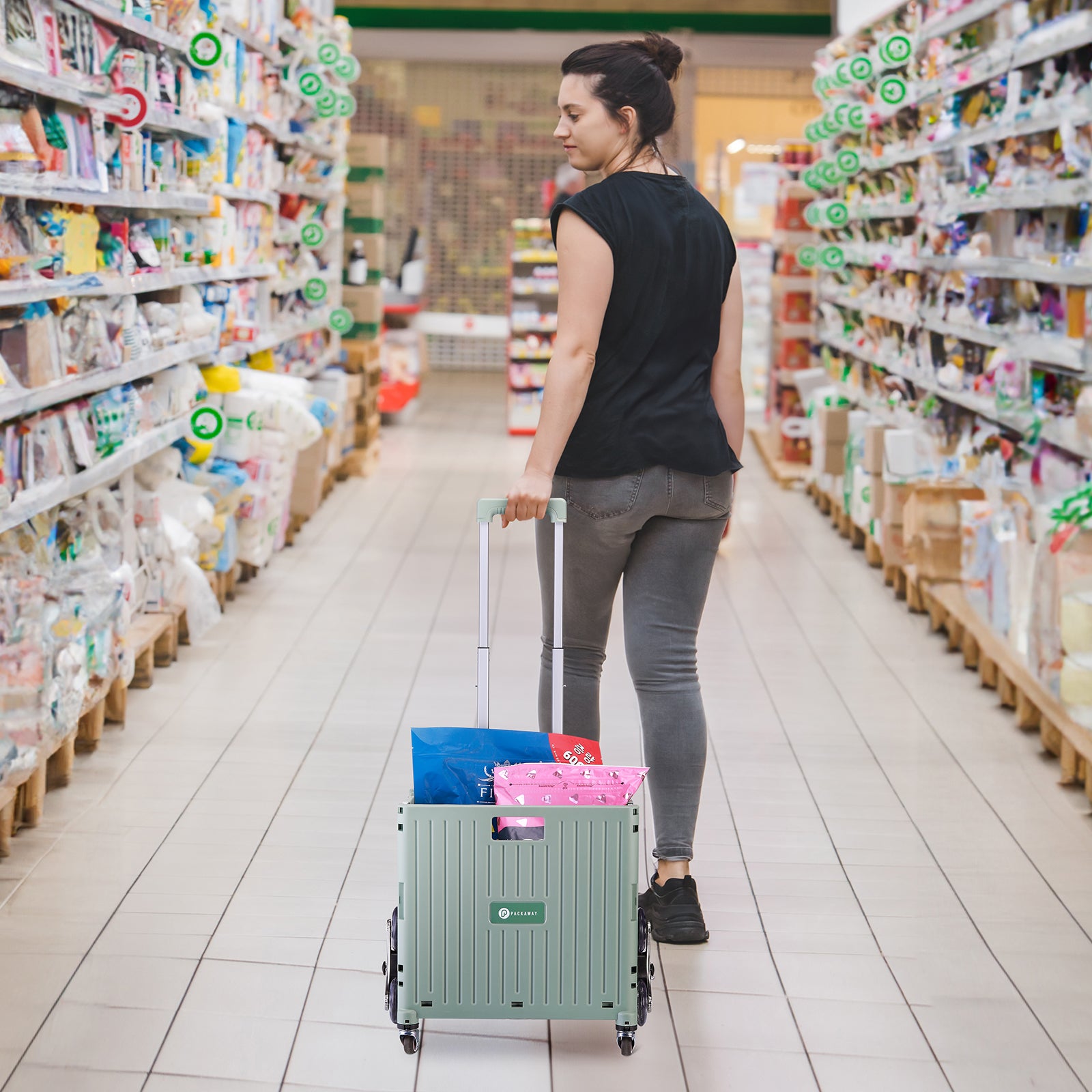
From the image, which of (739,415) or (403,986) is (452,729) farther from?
(739,415)

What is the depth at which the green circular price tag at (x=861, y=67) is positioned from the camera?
275 inches

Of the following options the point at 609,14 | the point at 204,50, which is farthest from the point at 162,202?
the point at 609,14

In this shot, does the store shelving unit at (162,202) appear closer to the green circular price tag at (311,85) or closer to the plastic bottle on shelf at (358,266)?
the green circular price tag at (311,85)

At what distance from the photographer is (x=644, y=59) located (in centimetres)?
266

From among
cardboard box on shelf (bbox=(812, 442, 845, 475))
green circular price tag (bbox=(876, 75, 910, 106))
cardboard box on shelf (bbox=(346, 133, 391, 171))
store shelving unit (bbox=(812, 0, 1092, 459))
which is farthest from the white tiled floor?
cardboard box on shelf (bbox=(346, 133, 391, 171))

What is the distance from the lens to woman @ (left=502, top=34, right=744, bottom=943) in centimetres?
261

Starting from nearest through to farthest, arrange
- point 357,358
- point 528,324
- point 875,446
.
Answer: point 875,446 < point 357,358 < point 528,324

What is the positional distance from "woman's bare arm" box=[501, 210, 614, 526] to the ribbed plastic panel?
0.55 meters

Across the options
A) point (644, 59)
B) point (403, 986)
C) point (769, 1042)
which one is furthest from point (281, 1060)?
point (644, 59)

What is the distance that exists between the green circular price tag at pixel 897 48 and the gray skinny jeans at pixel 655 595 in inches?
171

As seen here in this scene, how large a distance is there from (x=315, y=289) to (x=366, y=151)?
267 centimetres

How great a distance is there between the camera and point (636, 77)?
2.64 m

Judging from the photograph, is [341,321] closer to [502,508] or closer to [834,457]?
[834,457]

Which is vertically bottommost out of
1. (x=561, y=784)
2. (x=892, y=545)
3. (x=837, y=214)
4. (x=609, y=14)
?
(x=892, y=545)
